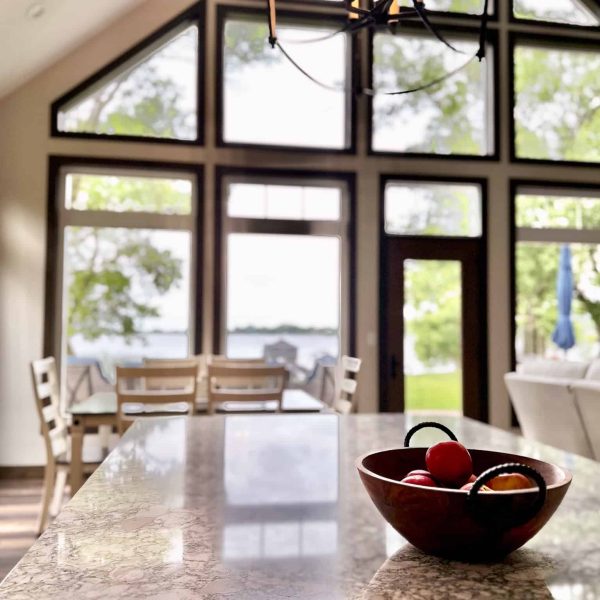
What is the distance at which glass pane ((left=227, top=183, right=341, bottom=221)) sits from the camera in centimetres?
598

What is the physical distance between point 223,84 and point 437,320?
3055mm

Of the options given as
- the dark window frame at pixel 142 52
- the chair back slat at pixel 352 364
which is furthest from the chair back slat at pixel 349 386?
the dark window frame at pixel 142 52

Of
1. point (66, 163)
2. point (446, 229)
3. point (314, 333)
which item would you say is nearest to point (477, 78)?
point (446, 229)

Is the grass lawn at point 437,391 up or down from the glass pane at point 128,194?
down

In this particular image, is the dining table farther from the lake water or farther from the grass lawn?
the grass lawn

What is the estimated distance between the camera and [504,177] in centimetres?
632

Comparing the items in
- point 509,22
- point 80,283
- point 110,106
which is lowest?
point 80,283

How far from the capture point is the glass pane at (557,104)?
6465 mm

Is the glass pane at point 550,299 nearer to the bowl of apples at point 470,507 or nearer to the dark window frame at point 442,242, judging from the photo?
the dark window frame at point 442,242

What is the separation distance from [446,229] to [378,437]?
4812 millimetres

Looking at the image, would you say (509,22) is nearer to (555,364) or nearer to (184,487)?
(555,364)

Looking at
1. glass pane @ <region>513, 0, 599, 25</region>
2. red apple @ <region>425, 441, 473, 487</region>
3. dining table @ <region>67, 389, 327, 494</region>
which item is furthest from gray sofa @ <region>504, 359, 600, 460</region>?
glass pane @ <region>513, 0, 599, 25</region>

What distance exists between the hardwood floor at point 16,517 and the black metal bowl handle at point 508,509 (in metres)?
2.94

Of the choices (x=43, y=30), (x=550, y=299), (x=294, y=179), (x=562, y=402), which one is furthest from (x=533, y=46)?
(x=43, y=30)
